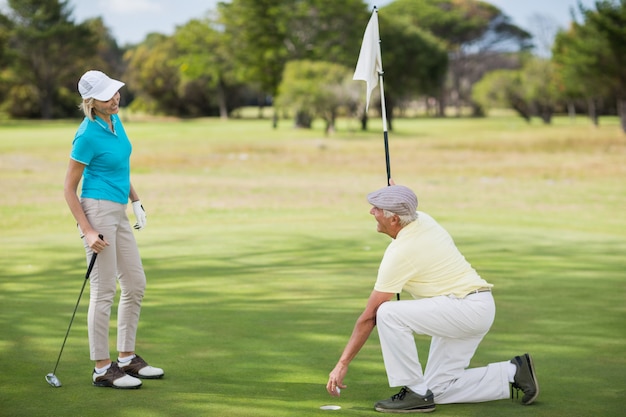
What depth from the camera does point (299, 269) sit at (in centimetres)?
1048

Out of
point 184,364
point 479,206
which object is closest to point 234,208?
point 479,206

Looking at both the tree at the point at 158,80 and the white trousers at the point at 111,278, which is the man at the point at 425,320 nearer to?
the white trousers at the point at 111,278

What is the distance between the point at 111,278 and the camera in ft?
18.7

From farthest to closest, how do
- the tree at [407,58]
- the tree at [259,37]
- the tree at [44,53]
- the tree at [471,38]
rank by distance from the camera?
the tree at [471,38], the tree at [44,53], the tree at [407,58], the tree at [259,37]

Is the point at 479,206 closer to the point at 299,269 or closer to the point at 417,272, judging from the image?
the point at 299,269

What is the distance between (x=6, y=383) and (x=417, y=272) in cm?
262

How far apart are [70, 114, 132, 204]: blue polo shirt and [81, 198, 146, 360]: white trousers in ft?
0.24

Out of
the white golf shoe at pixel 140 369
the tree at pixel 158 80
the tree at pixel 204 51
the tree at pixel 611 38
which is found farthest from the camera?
the tree at pixel 158 80

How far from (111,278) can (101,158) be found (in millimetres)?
767

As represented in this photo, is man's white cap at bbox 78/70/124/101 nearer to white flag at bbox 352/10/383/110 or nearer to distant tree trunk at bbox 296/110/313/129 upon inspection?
white flag at bbox 352/10/383/110

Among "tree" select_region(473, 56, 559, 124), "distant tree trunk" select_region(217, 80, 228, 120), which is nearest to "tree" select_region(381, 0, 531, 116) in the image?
"tree" select_region(473, 56, 559, 124)

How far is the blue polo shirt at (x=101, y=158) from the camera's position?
554 centimetres

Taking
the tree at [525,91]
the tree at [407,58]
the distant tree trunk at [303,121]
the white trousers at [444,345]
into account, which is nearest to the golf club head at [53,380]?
the white trousers at [444,345]

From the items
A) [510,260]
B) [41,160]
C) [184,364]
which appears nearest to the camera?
[184,364]
